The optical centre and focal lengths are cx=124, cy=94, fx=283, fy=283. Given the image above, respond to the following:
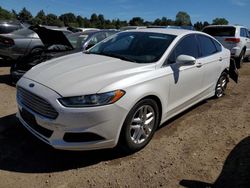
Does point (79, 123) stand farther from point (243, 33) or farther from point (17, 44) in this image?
point (243, 33)

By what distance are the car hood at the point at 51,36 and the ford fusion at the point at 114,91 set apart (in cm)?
249

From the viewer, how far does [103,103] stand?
Answer: 3252 mm

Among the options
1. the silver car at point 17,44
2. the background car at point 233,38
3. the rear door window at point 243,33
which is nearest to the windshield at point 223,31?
the background car at point 233,38

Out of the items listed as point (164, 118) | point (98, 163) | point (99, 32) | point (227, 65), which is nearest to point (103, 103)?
point (98, 163)

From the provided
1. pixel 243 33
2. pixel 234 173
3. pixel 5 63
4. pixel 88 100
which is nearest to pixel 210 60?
pixel 234 173

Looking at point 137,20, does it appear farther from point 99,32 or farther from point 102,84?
point 102,84

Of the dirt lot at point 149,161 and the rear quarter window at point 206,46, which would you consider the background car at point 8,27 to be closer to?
the dirt lot at point 149,161

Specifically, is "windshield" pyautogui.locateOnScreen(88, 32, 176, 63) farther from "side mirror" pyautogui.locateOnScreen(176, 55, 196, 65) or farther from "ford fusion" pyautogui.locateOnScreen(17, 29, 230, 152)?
"side mirror" pyautogui.locateOnScreen(176, 55, 196, 65)

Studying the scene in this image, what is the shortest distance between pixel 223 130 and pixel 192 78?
1017mm

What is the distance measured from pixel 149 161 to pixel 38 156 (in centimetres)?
145

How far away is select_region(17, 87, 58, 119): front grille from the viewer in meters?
3.28

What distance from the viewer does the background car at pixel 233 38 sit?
1078 cm

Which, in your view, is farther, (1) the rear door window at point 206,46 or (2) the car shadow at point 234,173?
(1) the rear door window at point 206,46

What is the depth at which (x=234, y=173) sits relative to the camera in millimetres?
3436
